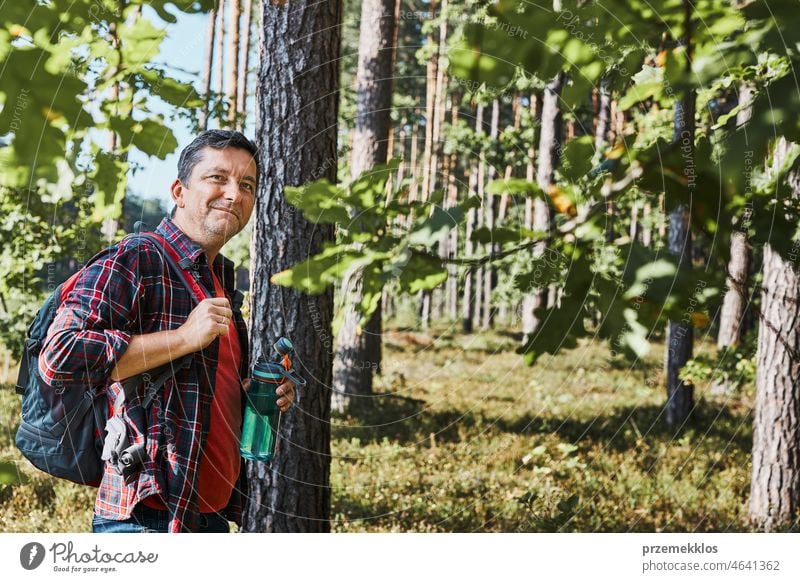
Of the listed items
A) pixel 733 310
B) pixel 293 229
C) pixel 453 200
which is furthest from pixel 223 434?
pixel 453 200

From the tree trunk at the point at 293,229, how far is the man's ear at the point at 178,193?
77 centimetres

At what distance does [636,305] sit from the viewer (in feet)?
5.93

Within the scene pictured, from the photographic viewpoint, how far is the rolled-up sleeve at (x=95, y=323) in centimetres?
179

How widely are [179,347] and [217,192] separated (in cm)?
57

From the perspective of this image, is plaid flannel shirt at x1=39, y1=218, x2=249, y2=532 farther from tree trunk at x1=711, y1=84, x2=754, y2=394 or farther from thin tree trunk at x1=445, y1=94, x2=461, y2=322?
tree trunk at x1=711, y1=84, x2=754, y2=394

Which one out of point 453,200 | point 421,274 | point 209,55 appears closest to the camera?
point 421,274

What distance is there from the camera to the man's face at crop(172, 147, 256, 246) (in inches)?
87.0

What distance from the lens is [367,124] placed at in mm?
7652

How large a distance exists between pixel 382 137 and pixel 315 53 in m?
4.64

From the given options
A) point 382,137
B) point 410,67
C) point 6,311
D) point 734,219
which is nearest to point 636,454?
point 382,137

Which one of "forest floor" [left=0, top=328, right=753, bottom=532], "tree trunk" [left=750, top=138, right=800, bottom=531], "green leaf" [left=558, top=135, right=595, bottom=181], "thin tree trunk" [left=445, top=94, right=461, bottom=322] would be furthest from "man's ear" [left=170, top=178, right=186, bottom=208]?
"tree trunk" [left=750, top=138, right=800, bottom=531]

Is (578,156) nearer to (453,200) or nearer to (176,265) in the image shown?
(176,265)

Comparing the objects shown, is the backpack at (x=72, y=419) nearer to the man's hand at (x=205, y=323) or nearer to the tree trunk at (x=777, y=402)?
the man's hand at (x=205, y=323)
